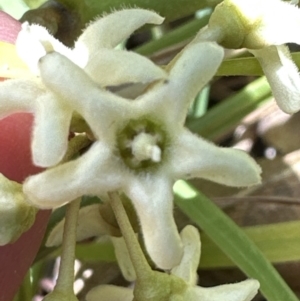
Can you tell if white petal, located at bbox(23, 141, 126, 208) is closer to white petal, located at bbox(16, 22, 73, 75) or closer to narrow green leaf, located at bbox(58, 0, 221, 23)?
white petal, located at bbox(16, 22, 73, 75)

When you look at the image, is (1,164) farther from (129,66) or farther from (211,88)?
(211,88)

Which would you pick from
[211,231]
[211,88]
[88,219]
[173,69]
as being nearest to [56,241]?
[88,219]

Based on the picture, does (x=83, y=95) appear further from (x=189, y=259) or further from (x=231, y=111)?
(x=231, y=111)

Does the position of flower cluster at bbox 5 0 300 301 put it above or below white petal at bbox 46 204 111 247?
above

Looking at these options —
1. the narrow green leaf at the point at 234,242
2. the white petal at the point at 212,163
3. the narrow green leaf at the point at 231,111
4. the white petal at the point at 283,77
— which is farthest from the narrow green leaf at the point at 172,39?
the white petal at the point at 212,163

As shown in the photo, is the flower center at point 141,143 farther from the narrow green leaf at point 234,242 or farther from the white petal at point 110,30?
the narrow green leaf at point 234,242

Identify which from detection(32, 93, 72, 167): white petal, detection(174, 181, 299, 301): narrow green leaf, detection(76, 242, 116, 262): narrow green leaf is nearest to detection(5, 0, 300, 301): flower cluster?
detection(32, 93, 72, 167): white petal
